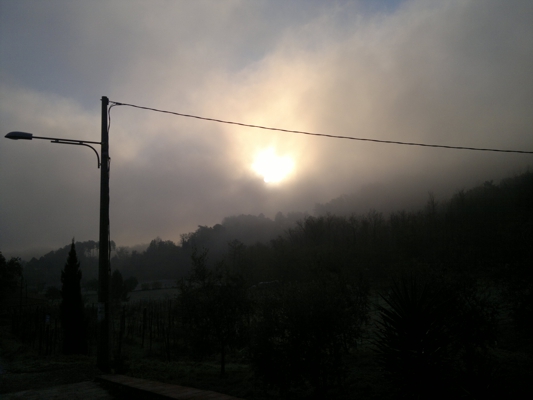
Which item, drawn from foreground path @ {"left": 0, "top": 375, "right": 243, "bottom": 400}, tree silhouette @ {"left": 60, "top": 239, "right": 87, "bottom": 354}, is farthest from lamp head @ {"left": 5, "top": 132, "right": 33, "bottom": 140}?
tree silhouette @ {"left": 60, "top": 239, "right": 87, "bottom": 354}

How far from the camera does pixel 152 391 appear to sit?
814 cm

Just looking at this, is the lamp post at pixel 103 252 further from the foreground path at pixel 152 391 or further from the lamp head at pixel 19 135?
the foreground path at pixel 152 391

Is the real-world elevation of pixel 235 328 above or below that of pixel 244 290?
below

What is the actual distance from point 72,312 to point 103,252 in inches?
829

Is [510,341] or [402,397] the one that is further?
[510,341]

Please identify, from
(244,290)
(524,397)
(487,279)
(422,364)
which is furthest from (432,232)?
(422,364)

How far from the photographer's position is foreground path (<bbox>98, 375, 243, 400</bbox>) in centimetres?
767

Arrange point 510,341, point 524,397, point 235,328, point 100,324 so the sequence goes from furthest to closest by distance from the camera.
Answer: point 235,328 < point 510,341 < point 100,324 < point 524,397

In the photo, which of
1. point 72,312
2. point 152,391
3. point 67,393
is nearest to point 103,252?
point 67,393

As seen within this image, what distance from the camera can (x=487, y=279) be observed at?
63.7ft

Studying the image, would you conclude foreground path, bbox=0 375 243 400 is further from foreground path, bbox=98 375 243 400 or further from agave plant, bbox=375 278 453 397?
agave plant, bbox=375 278 453 397

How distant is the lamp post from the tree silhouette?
19408 millimetres

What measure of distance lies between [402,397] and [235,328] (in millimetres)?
11989

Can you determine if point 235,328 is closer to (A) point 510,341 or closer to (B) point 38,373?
(B) point 38,373
